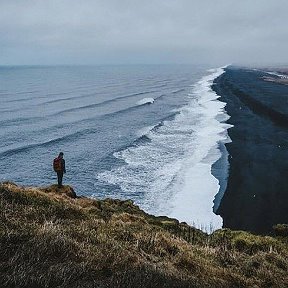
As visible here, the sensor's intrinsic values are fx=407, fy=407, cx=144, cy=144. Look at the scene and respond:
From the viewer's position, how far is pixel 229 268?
930 centimetres

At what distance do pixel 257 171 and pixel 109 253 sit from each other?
24.1m

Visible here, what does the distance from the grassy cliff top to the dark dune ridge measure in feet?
30.4

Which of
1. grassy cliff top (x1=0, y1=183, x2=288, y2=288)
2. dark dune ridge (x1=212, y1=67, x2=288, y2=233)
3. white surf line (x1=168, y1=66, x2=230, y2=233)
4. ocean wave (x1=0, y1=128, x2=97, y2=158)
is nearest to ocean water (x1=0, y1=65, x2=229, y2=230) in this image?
white surf line (x1=168, y1=66, x2=230, y2=233)

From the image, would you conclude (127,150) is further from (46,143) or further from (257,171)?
(257,171)

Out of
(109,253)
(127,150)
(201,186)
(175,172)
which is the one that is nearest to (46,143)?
(127,150)

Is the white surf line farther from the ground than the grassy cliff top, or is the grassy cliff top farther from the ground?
the grassy cliff top

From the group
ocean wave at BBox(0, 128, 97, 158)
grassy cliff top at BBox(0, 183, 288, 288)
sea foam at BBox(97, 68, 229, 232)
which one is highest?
grassy cliff top at BBox(0, 183, 288, 288)

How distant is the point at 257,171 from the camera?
3067 centimetres

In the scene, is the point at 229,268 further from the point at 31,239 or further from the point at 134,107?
the point at 134,107

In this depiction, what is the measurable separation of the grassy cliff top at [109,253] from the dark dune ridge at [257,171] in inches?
365

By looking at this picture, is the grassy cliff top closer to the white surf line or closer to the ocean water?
the white surf line

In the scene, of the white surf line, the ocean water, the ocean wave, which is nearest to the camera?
the white surf line

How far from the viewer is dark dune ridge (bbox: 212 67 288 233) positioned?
2194 cm

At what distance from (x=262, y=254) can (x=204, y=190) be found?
52.5ft
